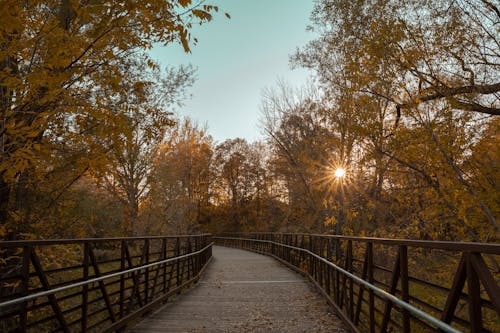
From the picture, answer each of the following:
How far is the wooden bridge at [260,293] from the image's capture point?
3.24 metres

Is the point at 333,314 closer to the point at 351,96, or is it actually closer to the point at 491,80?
the point at 491,80

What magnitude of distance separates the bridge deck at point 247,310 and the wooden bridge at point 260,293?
0.06ft

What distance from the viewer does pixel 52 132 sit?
8453 mm

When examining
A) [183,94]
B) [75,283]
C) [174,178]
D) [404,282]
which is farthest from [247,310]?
[174,178]

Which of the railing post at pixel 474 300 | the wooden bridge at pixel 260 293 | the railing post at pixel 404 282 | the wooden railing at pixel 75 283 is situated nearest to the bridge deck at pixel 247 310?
the wooden bridge at pixel 260 293

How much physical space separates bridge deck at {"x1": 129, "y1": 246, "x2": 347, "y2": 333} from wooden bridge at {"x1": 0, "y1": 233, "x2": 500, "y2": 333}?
2 cm

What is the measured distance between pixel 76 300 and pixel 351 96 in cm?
1223

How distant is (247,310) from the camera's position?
8.00 meters

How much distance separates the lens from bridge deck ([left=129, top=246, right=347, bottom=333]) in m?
6.60

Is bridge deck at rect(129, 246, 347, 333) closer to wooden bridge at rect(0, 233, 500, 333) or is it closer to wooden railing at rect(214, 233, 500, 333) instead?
wooden bridge at rect(0, 233, 500, 333)

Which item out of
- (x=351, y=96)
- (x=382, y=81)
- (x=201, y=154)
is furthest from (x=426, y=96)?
(x=201, y=154)

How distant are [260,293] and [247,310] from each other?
7.53 feet

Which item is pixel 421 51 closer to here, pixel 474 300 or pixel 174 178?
pixel 474 300

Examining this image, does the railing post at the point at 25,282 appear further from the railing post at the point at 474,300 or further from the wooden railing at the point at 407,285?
the railing post at the point at 474,300
